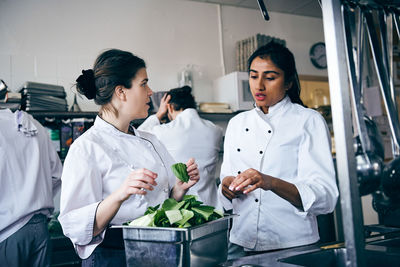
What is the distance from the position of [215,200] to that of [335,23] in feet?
8.57

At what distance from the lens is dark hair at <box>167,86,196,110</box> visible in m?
3.27

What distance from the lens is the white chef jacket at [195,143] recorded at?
305cm

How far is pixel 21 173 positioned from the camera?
7.00 feet

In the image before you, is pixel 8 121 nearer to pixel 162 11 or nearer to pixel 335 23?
pixel 335 23

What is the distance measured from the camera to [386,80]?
978 mm

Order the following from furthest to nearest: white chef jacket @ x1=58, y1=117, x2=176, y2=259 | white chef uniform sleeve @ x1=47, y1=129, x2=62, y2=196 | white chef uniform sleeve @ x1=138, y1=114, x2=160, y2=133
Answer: white chef uniform sleeve @ x1=138, y1=114, x2=160, y2=133
white chef uniform sleeve @ x1=47, y1=129, x2=62, y2=196
white chef jacket @ x1=58, y1=117, x2=176, y2=259

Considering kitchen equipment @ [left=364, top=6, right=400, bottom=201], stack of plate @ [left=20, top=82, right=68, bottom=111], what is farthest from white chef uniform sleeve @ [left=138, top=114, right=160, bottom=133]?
kitchen equipment @ [left=364, top=6, right=400, bottom=201]

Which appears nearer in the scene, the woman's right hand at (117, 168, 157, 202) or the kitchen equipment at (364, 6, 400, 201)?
the kitchen equipment at (364, 6, 400, 201)

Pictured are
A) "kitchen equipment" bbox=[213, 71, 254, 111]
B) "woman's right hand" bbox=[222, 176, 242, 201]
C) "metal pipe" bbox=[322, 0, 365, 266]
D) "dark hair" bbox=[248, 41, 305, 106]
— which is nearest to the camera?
"metal pipe" bbox=[322, 0, 365, 266]

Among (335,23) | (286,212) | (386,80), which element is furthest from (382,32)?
(286,212)

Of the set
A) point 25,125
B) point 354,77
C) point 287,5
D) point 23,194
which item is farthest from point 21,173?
point 287,5

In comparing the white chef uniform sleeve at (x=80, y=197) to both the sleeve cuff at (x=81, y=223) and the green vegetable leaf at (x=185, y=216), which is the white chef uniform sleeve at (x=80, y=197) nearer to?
the sleeve cuff at (x=81, y=223)

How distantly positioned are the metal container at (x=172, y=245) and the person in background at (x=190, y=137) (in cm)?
200

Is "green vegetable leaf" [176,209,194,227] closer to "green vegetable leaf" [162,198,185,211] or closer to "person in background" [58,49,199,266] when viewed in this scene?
"green vegetable leaf" [162,198,185,211]
